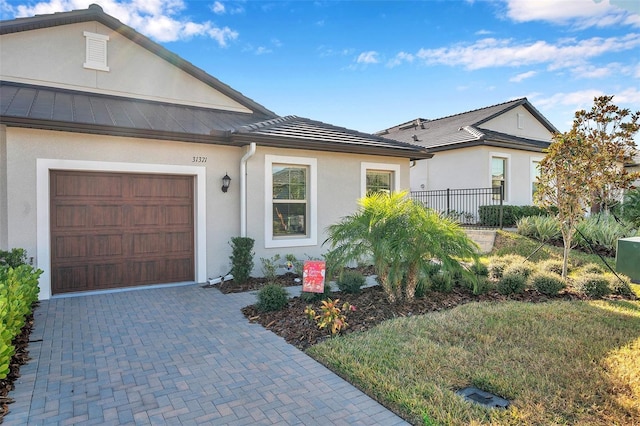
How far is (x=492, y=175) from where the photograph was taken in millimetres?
14930

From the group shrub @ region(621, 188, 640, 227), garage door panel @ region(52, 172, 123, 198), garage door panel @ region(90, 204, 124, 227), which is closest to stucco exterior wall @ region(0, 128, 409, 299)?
garage door panel @ region(52, 172, 123, 198)

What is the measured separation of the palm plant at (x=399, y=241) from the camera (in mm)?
5816

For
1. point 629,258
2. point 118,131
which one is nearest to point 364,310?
point 629,258

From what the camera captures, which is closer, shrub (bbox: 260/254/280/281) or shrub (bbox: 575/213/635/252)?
shrub (bbox: 260/254/280/281)

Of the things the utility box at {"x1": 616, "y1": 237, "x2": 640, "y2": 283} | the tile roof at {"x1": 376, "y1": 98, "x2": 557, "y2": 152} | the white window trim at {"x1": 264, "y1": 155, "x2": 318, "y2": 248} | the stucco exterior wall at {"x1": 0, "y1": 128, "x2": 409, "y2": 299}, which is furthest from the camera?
the tile roof at {"x1": 376, "y1": 98, "x2": 557, "y2": 152}

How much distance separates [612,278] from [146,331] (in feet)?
27.5

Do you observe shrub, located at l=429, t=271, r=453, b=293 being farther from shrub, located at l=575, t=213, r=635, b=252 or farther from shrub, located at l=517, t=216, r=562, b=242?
shrub, located at l=517, t=216, r=562, b=242

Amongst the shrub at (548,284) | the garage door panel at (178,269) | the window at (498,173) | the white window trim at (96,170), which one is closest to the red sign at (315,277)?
the white window trim at (96,170)

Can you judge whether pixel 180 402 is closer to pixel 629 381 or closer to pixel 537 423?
pixel 537 423

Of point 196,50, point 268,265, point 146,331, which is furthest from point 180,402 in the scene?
point 196,50

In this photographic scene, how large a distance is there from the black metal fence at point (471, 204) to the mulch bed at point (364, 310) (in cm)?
688

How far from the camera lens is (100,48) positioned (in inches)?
340

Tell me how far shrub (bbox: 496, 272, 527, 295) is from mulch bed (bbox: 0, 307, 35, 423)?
7.27 m

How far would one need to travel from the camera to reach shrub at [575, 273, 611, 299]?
6.85 metres
